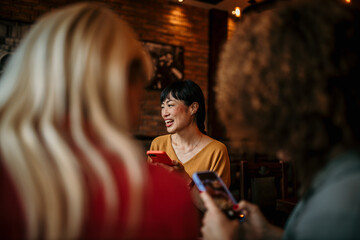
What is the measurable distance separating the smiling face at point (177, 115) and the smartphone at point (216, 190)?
3.61 ft

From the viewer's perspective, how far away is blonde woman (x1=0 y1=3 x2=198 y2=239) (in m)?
0.53

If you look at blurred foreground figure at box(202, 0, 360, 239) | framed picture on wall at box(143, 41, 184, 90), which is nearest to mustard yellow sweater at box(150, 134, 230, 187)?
blurred foreground figure at box(202, 0, 360, 239)

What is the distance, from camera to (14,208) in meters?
0.53

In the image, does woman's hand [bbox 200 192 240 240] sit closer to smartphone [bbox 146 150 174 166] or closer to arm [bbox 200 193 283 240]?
arm [bbox 200 193 283 240]

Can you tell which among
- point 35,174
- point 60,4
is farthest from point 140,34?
point 35,174

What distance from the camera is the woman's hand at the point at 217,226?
888 mm

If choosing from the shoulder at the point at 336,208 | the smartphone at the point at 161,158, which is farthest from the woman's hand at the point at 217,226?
the smartphone at the point at 161,158

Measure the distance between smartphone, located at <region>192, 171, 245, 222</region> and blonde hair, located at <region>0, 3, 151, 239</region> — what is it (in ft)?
1.67

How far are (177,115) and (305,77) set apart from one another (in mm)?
1567

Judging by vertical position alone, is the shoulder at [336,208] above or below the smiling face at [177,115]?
below

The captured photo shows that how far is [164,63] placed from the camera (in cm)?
509

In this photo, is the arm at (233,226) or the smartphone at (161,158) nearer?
the arm at (233,226)

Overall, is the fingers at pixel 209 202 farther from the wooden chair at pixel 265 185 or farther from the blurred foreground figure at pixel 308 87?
the wooden chair at pixel 265 185

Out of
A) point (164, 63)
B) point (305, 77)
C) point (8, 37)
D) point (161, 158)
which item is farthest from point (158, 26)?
point (305, 77)
